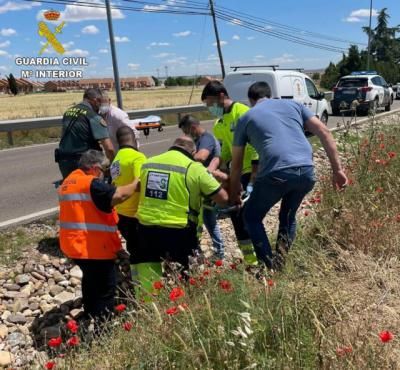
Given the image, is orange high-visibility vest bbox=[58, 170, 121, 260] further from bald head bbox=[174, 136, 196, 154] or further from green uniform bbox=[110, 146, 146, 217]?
bald head bbox=[174, 136, 196, 154]

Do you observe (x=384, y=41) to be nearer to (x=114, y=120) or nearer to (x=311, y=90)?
(x=311, y=90)

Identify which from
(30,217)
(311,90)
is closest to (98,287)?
(30,217)

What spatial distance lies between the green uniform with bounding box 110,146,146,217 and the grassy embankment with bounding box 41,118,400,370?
5.04 ft

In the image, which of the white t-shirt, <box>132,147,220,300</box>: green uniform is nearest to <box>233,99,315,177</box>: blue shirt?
<box>132,147,220,300</box>: green uniform

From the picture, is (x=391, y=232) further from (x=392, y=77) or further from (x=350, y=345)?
Result: (x=392, y=77)

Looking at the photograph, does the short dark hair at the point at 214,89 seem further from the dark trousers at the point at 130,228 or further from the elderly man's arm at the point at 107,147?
the dark trousers at the point at 130,228

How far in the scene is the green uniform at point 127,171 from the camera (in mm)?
4547

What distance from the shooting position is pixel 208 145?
495 cm

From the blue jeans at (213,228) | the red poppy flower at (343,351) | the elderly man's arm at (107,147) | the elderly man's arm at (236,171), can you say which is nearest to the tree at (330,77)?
the blue jeans at (213,228)

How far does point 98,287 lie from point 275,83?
33.0ft

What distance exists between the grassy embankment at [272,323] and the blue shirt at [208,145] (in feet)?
5.39

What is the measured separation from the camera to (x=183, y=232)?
13.1 feet

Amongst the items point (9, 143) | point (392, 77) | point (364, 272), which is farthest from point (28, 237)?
point (392, 77)

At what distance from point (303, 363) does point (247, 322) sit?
364 mm
